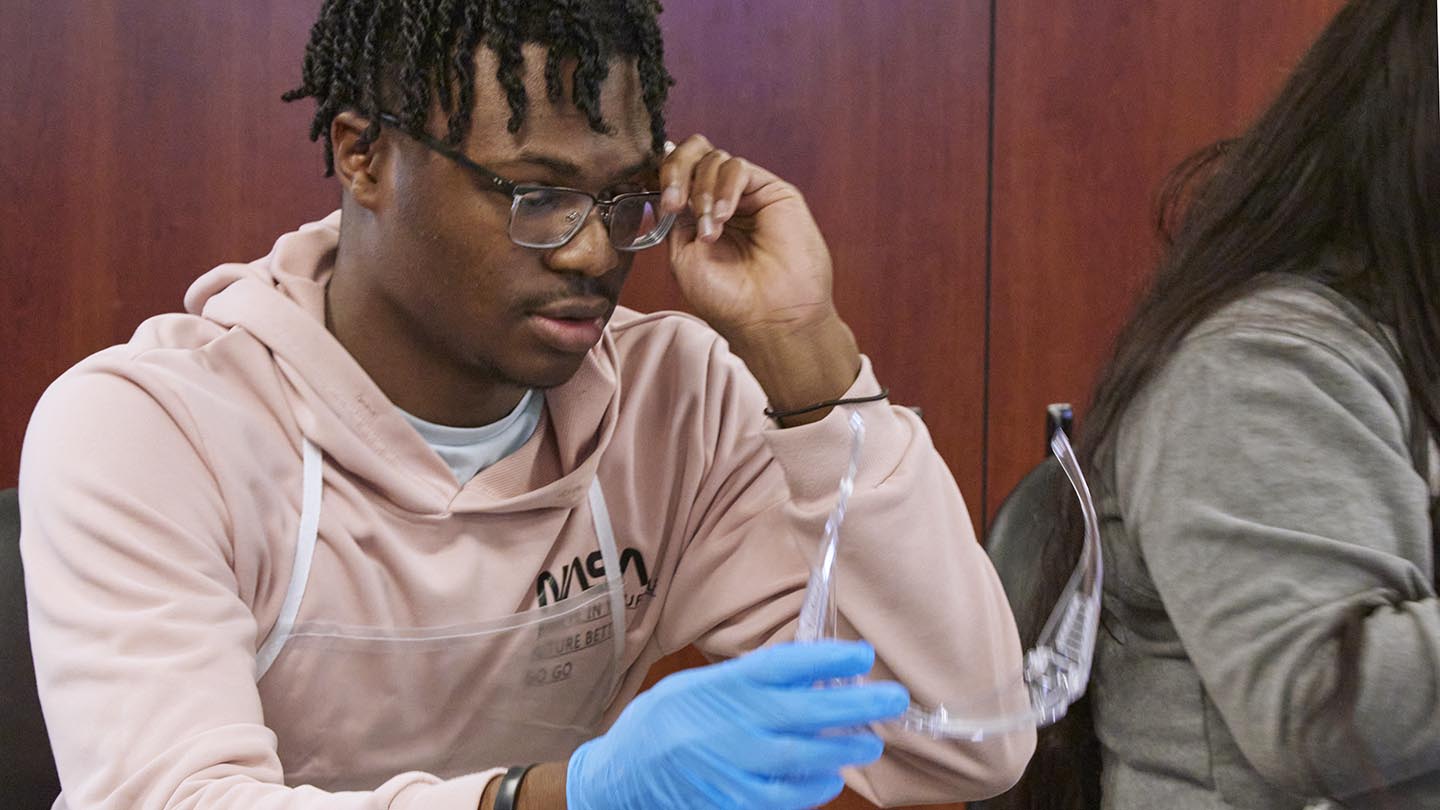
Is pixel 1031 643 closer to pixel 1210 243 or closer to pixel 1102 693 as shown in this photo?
pixel 1102 693

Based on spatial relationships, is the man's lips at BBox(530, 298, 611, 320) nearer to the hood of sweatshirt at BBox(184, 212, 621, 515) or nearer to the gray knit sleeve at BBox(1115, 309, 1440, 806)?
the hood of sweatshirt at BBox(184, 212, 621, 515)

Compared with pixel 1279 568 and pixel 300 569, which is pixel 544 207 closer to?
pixel 300 569

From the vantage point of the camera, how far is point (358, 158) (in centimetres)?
89

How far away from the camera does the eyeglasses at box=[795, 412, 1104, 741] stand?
2.29 ft

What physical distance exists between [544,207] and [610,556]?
0.83 feet

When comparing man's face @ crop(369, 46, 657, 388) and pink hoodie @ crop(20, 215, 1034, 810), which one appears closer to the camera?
pink hoodie @ crop(20, 215, 1034, 810)

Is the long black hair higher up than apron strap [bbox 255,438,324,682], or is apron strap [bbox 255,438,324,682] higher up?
the long black hair

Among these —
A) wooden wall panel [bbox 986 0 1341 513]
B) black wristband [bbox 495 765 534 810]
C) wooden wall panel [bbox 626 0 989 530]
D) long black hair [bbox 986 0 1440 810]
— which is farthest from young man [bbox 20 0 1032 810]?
wooden wall panel [bbox 986 0 1341 513]

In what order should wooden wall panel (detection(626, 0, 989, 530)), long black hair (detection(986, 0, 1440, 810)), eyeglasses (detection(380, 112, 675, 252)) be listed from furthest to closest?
wooden wall panel (detection(626, 0, 989, 530)) → eyeglasses (detection(380, 112, 675, 252)) → long black hair (detection(986, 0, 1440, 810))

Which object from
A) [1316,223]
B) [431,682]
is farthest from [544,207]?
[1316,223]

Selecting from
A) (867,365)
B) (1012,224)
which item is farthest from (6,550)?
(1012,224)

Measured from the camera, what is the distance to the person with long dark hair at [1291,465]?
21.5 inches

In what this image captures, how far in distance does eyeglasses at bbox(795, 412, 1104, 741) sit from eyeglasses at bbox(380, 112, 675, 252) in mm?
203

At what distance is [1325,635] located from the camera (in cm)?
56
